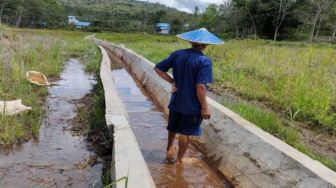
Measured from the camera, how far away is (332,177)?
10.4ft

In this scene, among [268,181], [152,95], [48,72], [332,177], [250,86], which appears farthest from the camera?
[48,72]

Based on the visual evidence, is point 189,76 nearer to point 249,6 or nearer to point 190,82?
point 190,82

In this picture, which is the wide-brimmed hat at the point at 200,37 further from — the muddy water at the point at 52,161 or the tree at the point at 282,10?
the tree at the point at 282,10

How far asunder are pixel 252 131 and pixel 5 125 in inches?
111

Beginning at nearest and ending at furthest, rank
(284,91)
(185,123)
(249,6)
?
(185,123) → (284,91) → (249,6)

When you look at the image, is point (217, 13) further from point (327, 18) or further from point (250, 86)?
point (250, 86)

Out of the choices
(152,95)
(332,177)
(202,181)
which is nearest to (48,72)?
(152,95)

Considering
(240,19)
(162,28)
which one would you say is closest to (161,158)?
(240,19)

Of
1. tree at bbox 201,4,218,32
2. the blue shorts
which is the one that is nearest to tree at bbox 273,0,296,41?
tree at bbox 201,4,218,32

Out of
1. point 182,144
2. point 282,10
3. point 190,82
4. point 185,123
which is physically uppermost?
point 282,10

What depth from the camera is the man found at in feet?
12.8

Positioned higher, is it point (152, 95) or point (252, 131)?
point (252, 131)

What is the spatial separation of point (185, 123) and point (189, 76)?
0.52 m

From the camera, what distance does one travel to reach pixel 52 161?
13.5 ft
